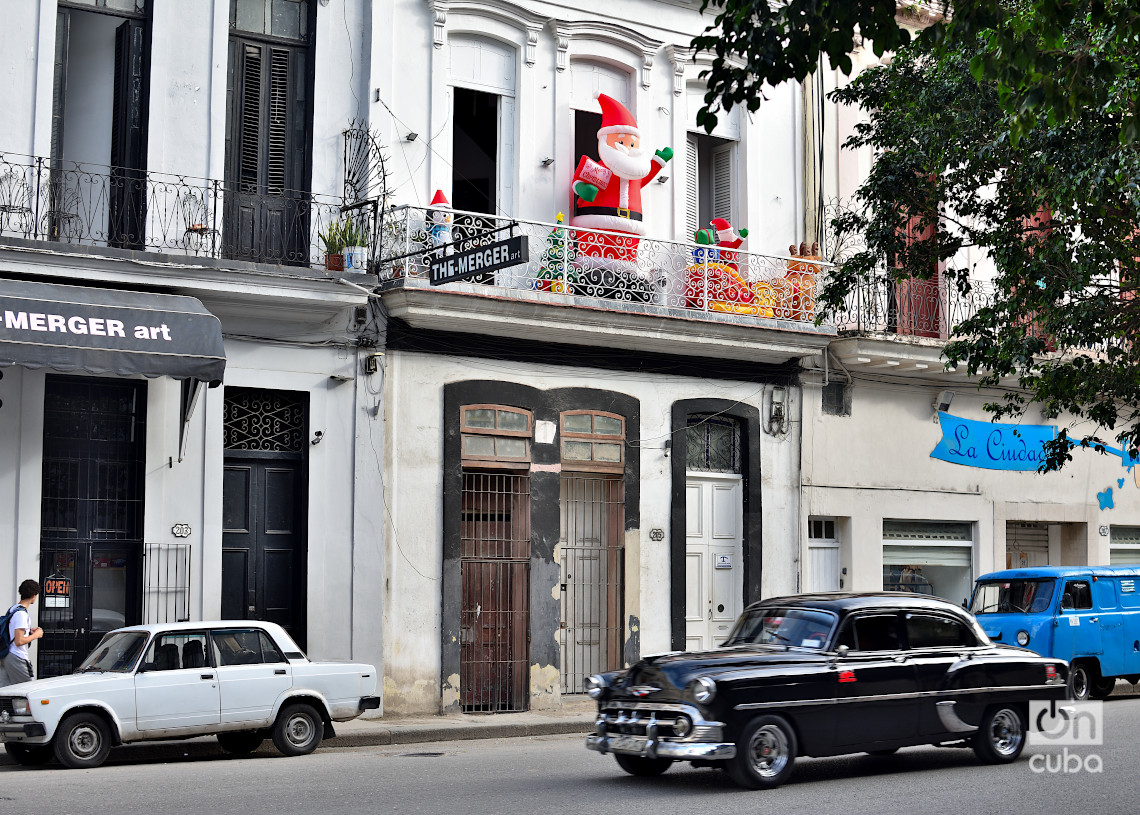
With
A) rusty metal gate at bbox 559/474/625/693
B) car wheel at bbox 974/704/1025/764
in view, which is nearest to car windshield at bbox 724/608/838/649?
car wheel at bbox 974/704/1025/764

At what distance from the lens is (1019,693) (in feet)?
38.8

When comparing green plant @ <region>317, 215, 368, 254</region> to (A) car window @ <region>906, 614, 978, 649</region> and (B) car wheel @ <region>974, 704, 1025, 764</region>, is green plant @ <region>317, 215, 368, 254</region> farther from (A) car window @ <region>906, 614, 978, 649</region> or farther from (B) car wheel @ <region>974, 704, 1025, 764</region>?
(B) car wheel @ <region>974, 704, 1025, 764</region>

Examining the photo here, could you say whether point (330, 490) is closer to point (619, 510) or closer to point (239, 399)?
point (239, 399)

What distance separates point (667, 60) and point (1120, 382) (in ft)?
24.8

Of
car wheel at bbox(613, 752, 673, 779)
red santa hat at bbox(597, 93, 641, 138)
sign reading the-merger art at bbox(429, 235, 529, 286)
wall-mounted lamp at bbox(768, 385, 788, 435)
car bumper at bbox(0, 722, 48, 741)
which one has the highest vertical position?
red santa hat at bbox(597, 93, 641, 138)

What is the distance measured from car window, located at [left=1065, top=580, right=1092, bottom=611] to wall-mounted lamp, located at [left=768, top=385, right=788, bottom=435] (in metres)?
4.37

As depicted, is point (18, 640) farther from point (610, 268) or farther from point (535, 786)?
point (610, 268)

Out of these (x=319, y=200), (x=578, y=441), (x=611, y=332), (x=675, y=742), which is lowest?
(x=675, y=742)

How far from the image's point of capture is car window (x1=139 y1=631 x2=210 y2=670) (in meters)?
12.6

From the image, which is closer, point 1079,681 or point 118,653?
point 118,653

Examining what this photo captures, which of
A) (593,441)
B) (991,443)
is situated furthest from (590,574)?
(991,443)

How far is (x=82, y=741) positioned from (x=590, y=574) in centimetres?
773

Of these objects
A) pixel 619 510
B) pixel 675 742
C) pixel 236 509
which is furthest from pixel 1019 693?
pixel 236 509

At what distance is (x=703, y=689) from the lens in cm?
1031
